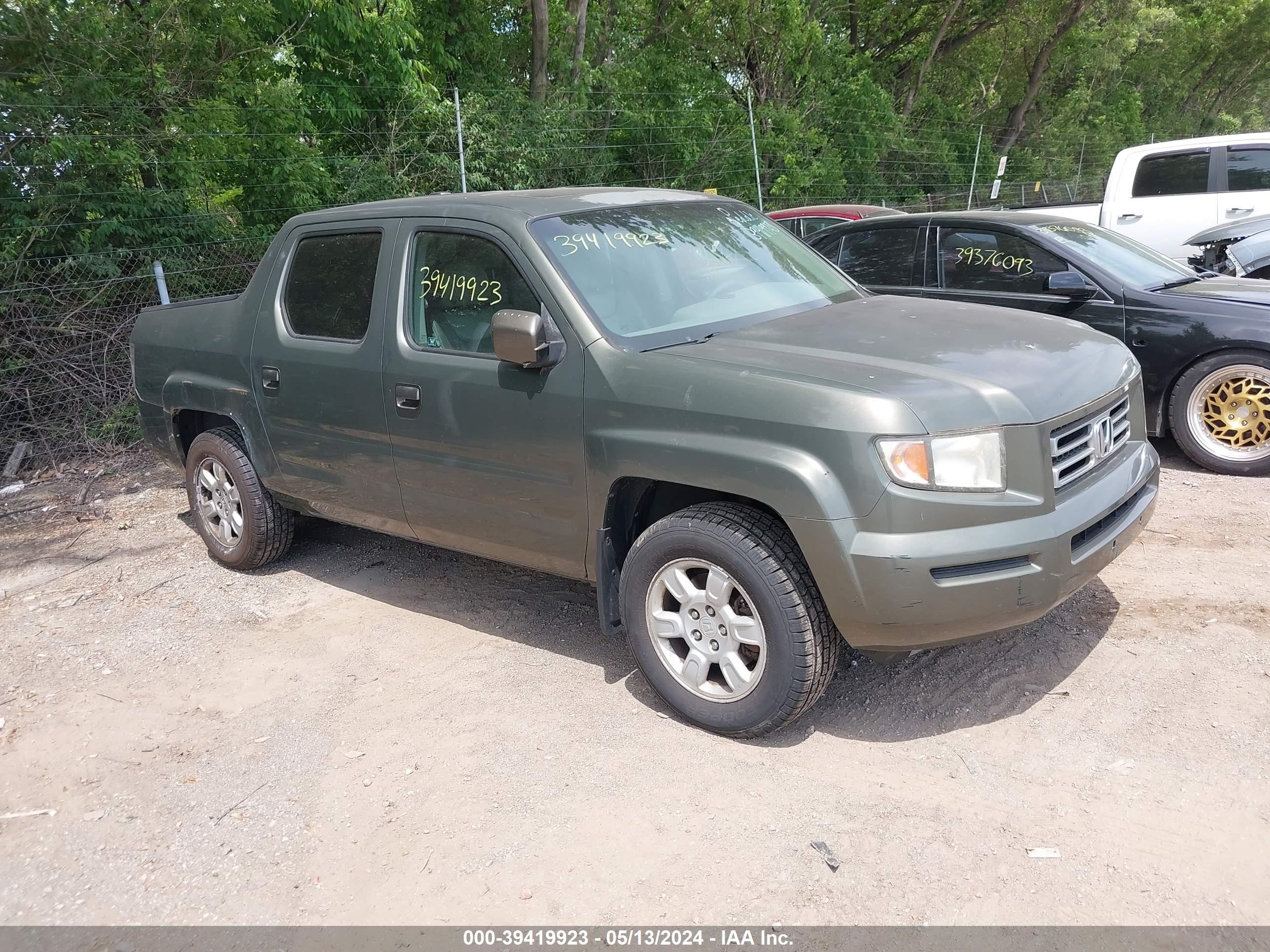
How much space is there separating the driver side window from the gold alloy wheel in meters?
4.39

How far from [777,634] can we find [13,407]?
7.26 metres

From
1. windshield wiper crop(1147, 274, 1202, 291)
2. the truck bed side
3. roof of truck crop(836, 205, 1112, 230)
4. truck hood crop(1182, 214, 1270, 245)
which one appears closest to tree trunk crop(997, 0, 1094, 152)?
truck hood crop(1182, 214, 1270, 245)

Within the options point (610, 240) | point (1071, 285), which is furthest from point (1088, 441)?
point (1071, 285)

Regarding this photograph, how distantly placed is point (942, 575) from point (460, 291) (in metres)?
2.27

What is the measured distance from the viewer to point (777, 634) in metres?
3.36

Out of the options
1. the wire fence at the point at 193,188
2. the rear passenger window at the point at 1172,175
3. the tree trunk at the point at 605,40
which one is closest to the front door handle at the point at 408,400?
the wire fence at the point at 193,188

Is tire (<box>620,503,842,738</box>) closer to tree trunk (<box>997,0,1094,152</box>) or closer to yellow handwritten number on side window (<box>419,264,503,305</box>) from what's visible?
yellow handwritten number on side window (<box>419,264,503,305</box>)

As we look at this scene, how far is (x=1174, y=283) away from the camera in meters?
6.50

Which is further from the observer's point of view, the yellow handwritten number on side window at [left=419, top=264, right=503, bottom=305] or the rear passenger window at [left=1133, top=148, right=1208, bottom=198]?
the rear passenger window at [left=1133, top=148, right=1208, bottom=198]

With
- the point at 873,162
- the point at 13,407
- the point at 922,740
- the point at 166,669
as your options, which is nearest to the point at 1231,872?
the point at 922,740

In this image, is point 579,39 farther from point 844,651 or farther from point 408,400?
point 844,651

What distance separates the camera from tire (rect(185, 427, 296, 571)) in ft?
17.8

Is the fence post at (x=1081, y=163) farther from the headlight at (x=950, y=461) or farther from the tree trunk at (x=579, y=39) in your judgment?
the headlight at (x=950, y=461)

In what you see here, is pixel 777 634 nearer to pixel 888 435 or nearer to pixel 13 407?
pixel 888 435
